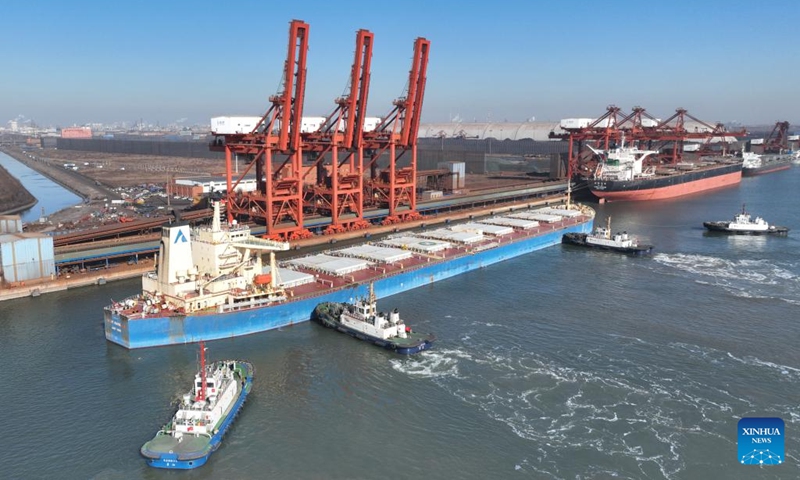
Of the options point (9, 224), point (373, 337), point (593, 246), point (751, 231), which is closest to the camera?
point (373, 337)

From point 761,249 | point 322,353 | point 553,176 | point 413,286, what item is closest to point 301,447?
point 322,353

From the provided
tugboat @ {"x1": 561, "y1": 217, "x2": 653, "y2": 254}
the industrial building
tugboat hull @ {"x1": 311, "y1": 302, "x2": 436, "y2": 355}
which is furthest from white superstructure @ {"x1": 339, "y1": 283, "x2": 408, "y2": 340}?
tugboat @ {"x1": 561, "y1": 217, "x2": 653, "y2": 254}

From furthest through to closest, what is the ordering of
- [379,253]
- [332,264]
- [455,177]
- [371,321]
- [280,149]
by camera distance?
[455,177], [280,149], [379,253], [332,264], [371,321]

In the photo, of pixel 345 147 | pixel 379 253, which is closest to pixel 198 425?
pixel 379 253

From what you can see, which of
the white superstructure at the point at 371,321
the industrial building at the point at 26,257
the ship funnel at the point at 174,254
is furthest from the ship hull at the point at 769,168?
the industrial building at the point at 26,257

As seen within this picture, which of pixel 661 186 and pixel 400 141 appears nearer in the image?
pixel 400 141

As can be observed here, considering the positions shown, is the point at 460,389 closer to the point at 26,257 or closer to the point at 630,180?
the point at 26,257

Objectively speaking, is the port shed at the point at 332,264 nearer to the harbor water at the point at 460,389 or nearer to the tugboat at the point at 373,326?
the harbor water at the point at 460,389

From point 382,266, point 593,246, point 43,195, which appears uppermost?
point 382,266
